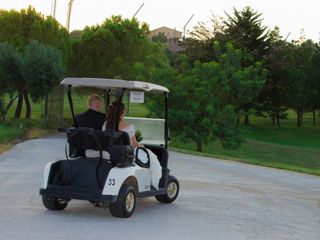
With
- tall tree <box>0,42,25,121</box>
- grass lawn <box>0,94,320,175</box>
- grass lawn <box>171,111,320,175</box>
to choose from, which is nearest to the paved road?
grass lawn <box>0,94,320,175</box>

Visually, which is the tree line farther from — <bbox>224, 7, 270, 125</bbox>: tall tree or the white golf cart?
the white golf cart

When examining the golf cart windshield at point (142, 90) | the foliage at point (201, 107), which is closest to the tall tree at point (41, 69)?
the foliage at point (201, 107)

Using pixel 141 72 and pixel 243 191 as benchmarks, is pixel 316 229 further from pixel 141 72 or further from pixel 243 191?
pixel 141 72

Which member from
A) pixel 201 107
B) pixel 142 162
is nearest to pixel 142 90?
pixel 142 162

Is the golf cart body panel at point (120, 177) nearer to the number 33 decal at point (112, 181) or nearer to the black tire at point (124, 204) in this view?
the number 33 decal at point (112, 181)

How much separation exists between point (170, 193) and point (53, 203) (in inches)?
81.4

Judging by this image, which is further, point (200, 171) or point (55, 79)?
point (55, 79)

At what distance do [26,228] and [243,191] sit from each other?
6012 mm

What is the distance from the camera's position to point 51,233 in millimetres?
7633

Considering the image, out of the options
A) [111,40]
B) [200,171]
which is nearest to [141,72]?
[111,40]

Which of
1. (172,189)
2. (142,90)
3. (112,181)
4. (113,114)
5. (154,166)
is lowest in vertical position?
(172,189)

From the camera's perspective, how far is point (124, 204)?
8.72 m

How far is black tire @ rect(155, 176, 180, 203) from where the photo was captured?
1031 cm

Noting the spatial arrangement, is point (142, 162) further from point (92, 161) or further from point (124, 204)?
point (124, 204)
